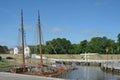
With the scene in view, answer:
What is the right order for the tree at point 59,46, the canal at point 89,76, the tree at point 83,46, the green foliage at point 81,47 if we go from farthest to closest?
the tree at point 83,46
the tree at point 59,46
the green foliage at point 81,47
the canal at point 89,76

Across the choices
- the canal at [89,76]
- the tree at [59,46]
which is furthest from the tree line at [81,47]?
the canal at [89,76]

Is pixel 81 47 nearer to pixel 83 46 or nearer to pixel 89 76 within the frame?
pixel 83 46

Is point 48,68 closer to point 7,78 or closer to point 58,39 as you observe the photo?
point 7,78

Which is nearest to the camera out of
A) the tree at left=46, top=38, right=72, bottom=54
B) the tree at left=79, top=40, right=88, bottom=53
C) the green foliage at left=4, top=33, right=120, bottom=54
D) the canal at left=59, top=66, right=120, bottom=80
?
the canal at left=59, top=66, right=120, bottom=80

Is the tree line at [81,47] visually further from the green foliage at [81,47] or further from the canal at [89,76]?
the canal at [89,76]

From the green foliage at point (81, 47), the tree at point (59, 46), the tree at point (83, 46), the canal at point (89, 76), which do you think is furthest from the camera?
the tree at point (83, 46)

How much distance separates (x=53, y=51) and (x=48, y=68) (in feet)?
319

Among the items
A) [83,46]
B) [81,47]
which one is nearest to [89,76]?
[81,47]

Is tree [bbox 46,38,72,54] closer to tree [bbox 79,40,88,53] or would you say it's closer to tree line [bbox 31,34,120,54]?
tree line [bbox 31,34,120,54]

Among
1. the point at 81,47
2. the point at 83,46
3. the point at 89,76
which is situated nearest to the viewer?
the point at 89,76

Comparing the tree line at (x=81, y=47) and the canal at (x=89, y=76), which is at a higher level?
the tree line at (x=81, y=47)

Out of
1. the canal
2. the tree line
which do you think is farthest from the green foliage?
the canal

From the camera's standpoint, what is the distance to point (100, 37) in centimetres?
19450

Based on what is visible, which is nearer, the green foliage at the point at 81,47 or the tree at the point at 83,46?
the green foliage at the point at 81,47
